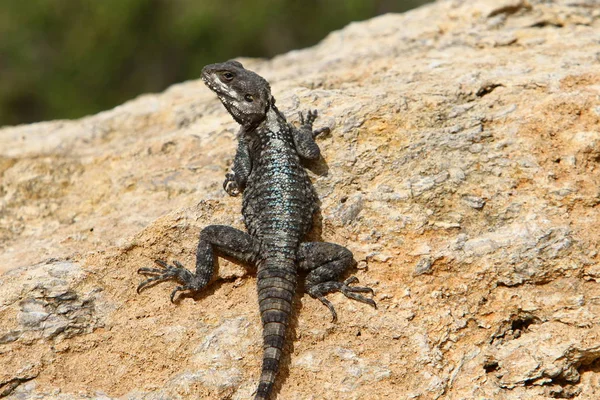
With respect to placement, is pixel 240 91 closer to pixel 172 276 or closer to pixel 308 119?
pixel 308 119

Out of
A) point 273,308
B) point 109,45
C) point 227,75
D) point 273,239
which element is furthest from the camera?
point 109,45

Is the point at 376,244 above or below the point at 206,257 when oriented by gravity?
below

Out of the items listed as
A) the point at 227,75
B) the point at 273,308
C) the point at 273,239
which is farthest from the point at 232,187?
the point at 273,308

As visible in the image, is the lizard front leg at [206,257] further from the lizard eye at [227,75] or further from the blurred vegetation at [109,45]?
the blurred vegetation at [109,45]

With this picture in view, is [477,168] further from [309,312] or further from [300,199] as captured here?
[309,312]

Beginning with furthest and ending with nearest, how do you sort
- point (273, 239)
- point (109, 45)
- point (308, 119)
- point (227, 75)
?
point (109, 45)
point (227, 75)
point (308, 119)
point (273, 239)

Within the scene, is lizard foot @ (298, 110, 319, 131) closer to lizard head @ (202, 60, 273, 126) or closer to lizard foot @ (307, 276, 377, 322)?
lizard head @ (202, 60, 273, 126)
